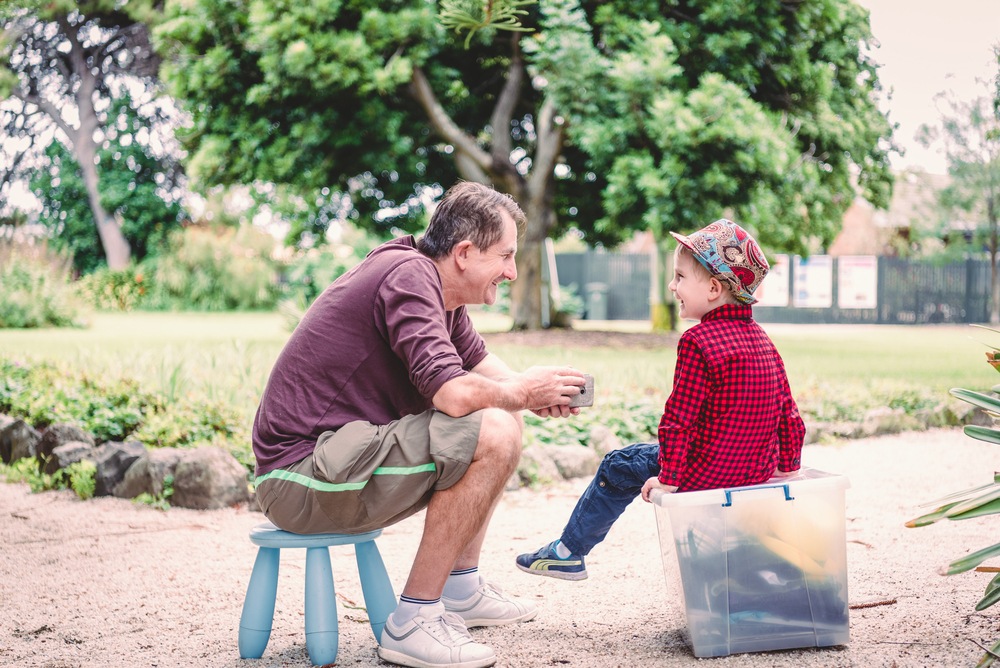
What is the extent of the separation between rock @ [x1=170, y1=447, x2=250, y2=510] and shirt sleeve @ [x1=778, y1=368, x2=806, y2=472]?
2.56 metres

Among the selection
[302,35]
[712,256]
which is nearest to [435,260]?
[712,256]

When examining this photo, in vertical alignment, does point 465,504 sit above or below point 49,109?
below

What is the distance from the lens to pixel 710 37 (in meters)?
9.27

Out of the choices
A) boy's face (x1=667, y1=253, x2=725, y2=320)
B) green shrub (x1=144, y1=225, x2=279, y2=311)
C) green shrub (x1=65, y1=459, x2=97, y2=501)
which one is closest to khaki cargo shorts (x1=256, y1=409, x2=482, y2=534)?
boy's face (x1=667, y1=253, x2=725, y2=320)

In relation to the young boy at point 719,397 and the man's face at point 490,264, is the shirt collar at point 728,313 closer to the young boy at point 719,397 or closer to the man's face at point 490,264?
the young boy at point 719,397

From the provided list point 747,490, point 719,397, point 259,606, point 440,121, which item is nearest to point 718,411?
point 719,397

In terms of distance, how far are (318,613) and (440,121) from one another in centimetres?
925

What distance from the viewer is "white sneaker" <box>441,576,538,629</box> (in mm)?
2352

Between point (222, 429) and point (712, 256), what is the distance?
3211mm

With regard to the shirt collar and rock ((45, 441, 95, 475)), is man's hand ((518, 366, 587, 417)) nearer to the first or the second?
the shirt collar

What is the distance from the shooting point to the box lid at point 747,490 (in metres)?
1.93

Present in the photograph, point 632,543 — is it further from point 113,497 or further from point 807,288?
point 807,288

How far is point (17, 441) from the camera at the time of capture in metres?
4.56

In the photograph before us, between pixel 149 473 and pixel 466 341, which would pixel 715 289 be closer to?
pixel 466 341
